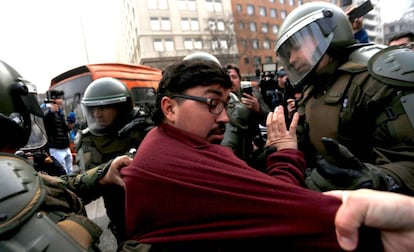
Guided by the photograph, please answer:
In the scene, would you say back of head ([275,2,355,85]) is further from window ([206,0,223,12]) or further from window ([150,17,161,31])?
window ([206,0,223,12])

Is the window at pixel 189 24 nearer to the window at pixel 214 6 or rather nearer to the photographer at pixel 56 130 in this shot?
the window at pixel 214 6

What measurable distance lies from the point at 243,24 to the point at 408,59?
40.2 metres

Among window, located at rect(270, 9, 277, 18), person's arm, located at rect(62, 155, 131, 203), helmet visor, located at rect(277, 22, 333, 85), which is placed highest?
window, located at rect(270, 9, 277, 18)

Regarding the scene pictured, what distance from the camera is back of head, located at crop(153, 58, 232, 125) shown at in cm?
115

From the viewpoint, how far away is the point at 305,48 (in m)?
1.64

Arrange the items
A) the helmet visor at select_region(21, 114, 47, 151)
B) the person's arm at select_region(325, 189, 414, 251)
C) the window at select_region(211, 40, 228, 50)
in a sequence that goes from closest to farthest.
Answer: the person's arm at select_region(325, 189, 414, 251) → the helmet visor at select_region(21, 114, 47, 151) → the window at select_region(211, 40, 228, 50)

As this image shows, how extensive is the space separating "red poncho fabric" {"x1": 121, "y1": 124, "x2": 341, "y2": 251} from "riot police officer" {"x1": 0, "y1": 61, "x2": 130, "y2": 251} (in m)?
0.21

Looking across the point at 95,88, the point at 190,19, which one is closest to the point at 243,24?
the point at 190,19

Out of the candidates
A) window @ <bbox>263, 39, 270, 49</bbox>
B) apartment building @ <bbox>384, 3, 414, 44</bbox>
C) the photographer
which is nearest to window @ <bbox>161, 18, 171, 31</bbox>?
window @ <bbox>263, 39, 270, 49</bbox>

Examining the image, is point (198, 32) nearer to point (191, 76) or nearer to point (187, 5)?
point (187, 5)

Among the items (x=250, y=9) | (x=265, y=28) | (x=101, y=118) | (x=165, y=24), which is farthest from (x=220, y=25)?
(x=101, y=118)

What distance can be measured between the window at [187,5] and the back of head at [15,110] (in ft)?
127

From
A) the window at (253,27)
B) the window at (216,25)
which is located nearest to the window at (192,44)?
the window at (216,25)

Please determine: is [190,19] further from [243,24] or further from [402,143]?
[402,143]
